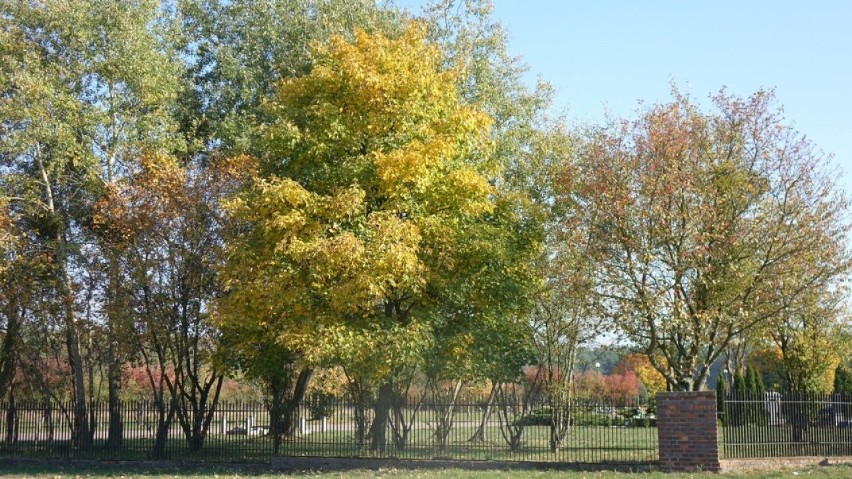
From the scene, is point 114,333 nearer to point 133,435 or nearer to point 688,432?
point 133,435

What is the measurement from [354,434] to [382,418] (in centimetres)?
81

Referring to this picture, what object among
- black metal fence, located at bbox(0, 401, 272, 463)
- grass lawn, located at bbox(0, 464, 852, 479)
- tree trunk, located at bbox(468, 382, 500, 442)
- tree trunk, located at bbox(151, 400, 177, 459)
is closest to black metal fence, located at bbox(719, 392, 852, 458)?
grass lawn, located at bbox(0, 464, 852, 479)

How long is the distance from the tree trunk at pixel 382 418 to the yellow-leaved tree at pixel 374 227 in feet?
0.13

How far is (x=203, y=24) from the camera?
30641mm

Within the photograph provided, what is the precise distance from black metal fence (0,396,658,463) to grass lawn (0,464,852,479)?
3.93ft

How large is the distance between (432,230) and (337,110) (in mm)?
3665

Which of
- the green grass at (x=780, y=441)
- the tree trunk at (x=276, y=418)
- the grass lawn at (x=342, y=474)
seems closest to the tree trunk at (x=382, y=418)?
the grass lawn at (x=342, y=474)

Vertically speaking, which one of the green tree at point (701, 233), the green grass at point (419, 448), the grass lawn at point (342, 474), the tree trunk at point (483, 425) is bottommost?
the grass lawn at point (342, 474)

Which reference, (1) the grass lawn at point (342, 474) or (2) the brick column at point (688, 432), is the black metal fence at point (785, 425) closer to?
(2) the brick column at point (688, 432)

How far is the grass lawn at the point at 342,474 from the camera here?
62.1 feet

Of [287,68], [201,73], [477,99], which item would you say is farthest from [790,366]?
[201,73]

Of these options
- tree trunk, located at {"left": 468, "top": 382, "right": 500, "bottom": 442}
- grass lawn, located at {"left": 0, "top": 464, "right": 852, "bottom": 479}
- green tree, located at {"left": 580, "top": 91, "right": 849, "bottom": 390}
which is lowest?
grass lawn, located at {"left": 0, "top": 464, "right": 852, "bottom": 479}

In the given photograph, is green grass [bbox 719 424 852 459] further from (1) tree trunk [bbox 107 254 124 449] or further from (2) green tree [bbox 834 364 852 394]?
(2) green tree [bbox 834 364 852 394]

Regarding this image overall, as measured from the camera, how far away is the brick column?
19.5 metres
